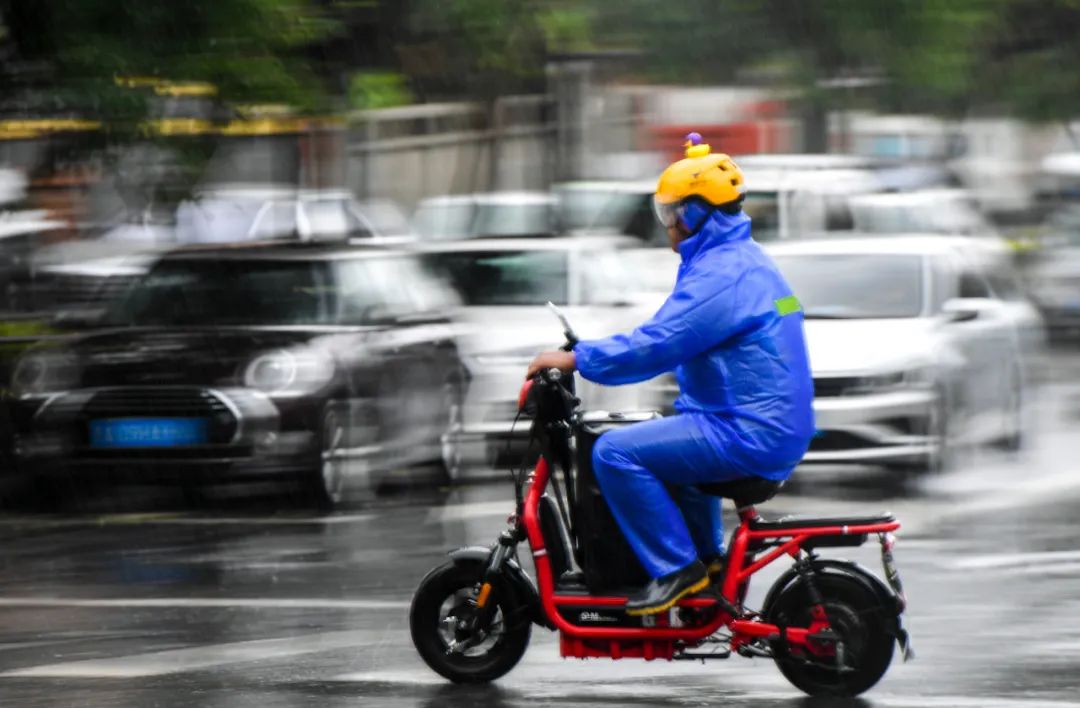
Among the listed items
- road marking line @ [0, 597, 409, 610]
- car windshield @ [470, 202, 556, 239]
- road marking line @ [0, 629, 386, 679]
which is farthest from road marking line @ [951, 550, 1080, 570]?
car windshield @ [470, 202, 556, 239]

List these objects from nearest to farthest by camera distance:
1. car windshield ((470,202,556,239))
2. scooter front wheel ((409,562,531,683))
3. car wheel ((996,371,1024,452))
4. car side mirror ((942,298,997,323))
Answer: scooter front wheel ((409,562,531,683)) → car side mirror ((942,298,997,323)) → car wheel ((996,371,1024,452)) → car windshield ((470,202,556,239))

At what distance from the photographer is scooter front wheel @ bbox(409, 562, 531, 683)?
8031mm

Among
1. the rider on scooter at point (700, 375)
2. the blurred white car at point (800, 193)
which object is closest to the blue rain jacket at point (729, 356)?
the rider on scooter at point (700, 375)

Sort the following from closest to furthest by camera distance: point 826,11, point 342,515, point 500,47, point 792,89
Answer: point 342,515, point 500,47, point 826,11, point 792,89

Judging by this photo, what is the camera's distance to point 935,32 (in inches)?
1118

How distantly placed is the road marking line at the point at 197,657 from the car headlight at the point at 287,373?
4228 mm

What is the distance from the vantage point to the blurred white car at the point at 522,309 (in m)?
15.6

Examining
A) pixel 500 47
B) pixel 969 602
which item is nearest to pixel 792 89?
pixel 500 47

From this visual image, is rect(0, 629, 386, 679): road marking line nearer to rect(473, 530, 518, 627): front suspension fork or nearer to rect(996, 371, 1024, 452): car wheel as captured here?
rect(473, 530, 518, 627): front suspension fork

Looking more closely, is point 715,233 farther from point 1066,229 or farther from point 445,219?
point 1066,229

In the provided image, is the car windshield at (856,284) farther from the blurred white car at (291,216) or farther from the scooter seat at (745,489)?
the blurred white car at (291,216)

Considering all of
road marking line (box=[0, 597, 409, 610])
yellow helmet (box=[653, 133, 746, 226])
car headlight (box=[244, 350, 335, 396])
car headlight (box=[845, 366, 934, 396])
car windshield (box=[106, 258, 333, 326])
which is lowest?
road marking line (box=[0, 597, 409, 610])

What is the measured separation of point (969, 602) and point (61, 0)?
300 inches

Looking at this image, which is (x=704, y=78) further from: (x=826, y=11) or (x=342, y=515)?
(x=342, y=515)
